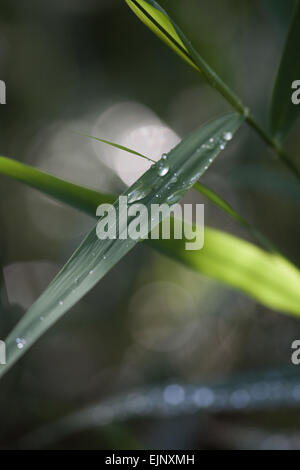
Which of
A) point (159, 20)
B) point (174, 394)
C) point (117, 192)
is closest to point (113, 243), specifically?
point (159, 20)

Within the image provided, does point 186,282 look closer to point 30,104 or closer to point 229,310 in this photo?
point 229,310

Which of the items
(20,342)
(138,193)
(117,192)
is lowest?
(20,342)

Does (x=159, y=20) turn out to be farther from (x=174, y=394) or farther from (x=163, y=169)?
(x=174, y=394)

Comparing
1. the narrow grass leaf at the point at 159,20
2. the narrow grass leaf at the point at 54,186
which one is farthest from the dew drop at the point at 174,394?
the narrow grass leaf at the point at 159,20

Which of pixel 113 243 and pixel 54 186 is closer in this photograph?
pixel 113 243

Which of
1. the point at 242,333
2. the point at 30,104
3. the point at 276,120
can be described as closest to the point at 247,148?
the point at 242,333

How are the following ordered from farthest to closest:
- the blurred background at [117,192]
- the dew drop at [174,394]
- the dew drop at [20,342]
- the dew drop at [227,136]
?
the blurred background at [117,192], the dew drop at [174,394], the dew drop at [227,136], the dew drop at [20,342]

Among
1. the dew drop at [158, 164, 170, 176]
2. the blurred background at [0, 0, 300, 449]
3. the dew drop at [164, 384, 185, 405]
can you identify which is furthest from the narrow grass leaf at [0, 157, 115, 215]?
the blurred background at [0, 0, 300, 449]

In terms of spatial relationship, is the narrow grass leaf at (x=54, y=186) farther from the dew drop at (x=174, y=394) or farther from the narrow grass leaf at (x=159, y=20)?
the dew drop at (x=174, y=394)
